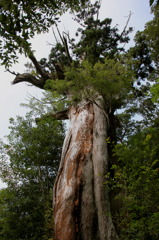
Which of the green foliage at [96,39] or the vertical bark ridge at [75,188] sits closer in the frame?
the vertical bark ridge at [75,188]

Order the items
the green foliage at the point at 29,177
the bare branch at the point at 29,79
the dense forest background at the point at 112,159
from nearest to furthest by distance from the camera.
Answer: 1. the dense forest background at the point at 112,159
2. the green foliage at the point at 29,177
3. the bare branch at the point at 29,79

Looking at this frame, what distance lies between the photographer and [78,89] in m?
6.18

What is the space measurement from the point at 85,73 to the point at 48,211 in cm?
441

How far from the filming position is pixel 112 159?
726cm

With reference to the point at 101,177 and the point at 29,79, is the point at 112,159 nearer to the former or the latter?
the point at 101,177

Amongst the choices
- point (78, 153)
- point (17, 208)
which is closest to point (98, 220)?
point (78, 153)

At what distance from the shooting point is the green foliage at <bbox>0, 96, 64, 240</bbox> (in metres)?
5.85

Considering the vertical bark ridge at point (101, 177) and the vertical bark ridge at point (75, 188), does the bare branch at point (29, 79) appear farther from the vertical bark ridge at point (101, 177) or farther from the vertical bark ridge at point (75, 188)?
the vertical bark ridge at point (75, 188)

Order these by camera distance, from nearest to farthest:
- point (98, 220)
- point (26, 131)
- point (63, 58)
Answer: point (98, 220) < point (26, 131) < point (63, 58)

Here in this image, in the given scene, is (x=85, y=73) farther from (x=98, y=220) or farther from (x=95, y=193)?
(x=98, y=220)

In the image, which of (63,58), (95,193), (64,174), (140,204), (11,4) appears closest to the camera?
(11,4)

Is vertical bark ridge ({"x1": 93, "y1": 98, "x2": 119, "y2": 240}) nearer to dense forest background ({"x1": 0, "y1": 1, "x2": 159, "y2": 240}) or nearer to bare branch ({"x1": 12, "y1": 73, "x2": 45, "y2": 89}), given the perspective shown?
dense forest background ({"x1": 0, "y1": 1, "x2": 159, "y2": 240})

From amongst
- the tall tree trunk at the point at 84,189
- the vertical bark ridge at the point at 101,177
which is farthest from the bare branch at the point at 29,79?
the tall tree trunk at the point at 84,189

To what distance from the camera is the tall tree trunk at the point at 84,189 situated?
14.3 feet
